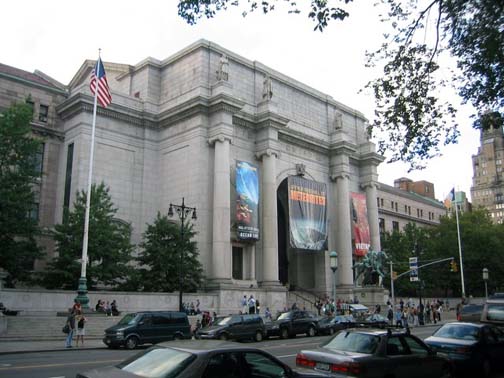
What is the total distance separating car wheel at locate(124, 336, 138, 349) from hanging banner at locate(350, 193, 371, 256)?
40661 mm

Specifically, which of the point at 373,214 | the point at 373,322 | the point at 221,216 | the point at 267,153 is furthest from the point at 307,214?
the point at 373,322

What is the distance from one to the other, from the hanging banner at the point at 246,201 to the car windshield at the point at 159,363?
40322 millimetres

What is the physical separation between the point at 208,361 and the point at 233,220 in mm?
41894

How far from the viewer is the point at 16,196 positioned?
34125mm

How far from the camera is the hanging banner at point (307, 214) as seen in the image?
179 feet

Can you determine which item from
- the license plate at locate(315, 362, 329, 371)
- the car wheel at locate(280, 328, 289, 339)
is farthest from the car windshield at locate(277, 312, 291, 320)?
the license plate at locate(315, 362, 329, 371)

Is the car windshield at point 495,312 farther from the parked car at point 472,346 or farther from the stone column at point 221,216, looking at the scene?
the stone column at point 221,216

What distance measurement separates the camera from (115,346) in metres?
24.9

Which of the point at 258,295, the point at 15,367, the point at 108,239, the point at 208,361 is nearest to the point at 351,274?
the point at 258,295

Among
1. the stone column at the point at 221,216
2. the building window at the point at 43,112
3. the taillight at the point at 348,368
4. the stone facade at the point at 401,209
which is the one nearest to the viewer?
the taillight at the point at 348,368

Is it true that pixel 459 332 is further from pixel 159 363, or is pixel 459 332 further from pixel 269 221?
pixel 269 221

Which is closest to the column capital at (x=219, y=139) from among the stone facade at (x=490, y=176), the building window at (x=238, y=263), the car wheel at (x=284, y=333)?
the building window at (x=238, y=263)

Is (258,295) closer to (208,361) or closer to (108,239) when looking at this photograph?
(108,239)

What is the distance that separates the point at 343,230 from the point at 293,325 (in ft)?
101
